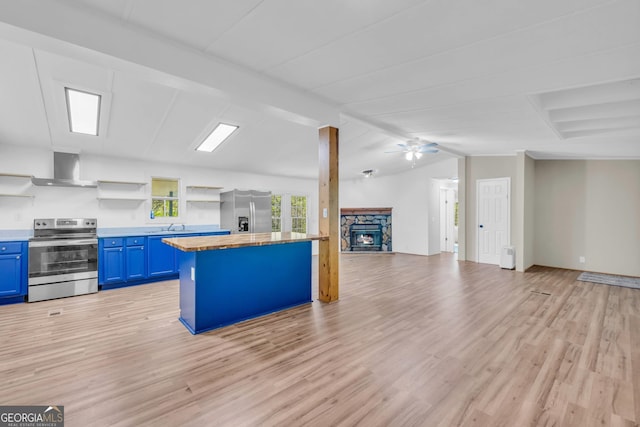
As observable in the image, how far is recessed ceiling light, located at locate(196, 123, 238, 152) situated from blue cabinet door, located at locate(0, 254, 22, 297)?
306cm

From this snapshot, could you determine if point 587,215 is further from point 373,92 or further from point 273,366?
point 273,366

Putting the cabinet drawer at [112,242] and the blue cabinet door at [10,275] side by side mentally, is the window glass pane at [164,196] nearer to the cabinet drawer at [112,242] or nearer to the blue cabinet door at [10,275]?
the cabinet drawer at [112,242]

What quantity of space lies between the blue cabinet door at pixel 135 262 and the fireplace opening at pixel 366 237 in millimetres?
5960

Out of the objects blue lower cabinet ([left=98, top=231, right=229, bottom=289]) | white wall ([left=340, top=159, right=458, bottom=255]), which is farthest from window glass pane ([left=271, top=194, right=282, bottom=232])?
white wall ([left=340, top=159, right=458, bottom=255])

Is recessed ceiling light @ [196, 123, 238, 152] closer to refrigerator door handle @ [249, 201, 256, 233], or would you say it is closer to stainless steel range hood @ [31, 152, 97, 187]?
refrigerator door handle @ [249, 201, 256, 233]

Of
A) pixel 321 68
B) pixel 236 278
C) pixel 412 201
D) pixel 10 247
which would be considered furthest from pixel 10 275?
pixel 412 201

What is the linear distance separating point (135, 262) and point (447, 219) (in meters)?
8.98

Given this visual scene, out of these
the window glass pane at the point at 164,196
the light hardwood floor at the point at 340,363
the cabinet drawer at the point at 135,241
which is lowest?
the light hardwood floor at the point at 340,363

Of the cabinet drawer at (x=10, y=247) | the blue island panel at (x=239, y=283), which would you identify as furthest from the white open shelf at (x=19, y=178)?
the blue island panel at (x=239, y=283)

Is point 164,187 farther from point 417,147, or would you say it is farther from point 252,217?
point 417,147

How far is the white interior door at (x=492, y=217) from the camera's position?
7.00m

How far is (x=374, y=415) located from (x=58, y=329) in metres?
3.52

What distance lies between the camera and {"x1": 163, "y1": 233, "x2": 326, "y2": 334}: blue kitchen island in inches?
126

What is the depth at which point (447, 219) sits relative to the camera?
9.98 meters
